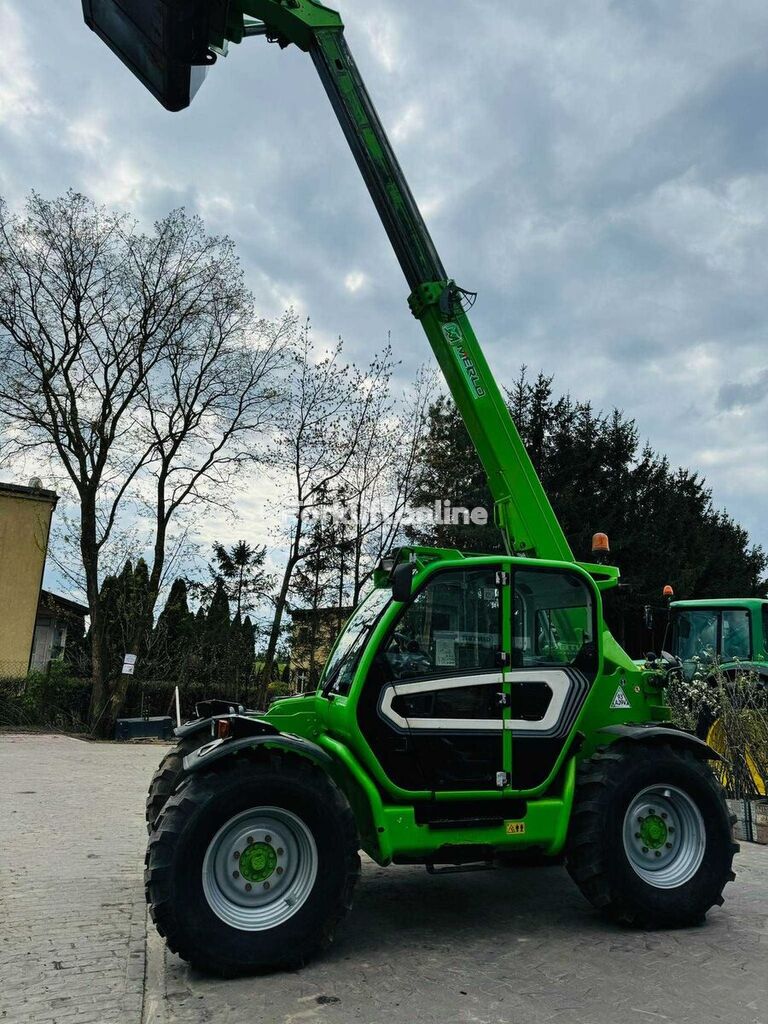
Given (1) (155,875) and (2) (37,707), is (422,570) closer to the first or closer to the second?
(1) (155,875)

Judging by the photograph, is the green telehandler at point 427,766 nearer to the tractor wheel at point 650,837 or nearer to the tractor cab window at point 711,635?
the tractor wheel at point 650,837

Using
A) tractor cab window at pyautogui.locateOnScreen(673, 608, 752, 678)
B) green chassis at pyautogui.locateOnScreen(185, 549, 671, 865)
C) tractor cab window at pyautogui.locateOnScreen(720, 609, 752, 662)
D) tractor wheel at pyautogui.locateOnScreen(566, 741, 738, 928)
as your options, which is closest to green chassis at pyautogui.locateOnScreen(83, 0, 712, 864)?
green chassis at pyautogui.locateOnScreen(185, 549, 671, 865)

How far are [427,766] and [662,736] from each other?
1624mm

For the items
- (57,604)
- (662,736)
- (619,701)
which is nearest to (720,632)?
(619,701)

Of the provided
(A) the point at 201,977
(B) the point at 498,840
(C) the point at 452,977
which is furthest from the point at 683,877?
(A) the point at 201,977

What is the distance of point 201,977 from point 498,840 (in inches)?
72.2

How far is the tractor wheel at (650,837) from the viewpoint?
4910 millimetres

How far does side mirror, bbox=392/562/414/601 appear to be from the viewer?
4762mm

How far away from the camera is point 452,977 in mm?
4168

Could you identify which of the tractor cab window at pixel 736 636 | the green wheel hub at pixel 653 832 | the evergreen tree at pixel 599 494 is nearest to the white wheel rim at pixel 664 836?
the green wheel hub at pixel 653 832

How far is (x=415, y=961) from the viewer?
14.4ft

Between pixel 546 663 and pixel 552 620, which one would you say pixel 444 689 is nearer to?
pixel 546 663

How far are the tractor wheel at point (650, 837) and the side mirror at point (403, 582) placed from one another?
5.60ft

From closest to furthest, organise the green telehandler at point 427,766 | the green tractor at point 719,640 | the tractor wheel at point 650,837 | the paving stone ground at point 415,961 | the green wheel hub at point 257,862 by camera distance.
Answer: the paving stone ground at point 415,961 < the green telehandler at point 427,766 < the green wheel hub at point 257,862 < the tractor wheel at point 650,837 < the green tractor at point 719,640
